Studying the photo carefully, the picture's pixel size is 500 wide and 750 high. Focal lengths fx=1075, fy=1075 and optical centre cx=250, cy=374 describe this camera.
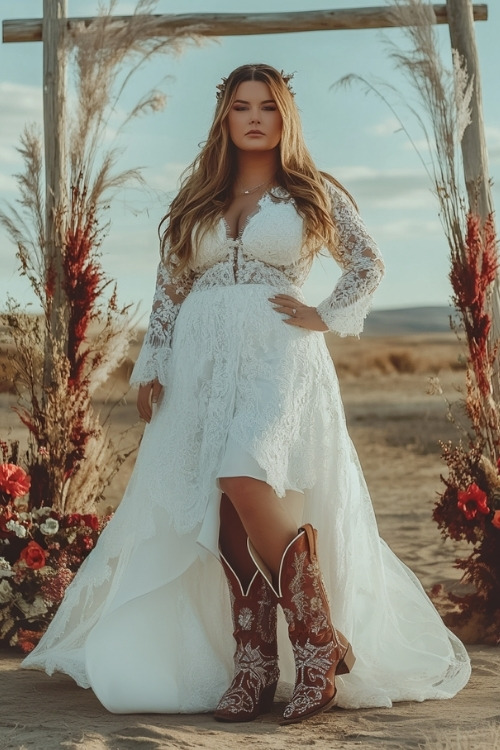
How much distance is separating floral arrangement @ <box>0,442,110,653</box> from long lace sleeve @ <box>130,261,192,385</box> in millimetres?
1238

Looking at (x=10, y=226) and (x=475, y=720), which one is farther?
(x=10, y=226)

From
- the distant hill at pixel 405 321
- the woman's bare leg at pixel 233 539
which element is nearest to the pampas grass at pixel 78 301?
the woman's bare leg at pixel 233 539

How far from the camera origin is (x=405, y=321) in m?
16.8

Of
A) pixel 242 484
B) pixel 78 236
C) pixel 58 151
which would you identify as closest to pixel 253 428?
pixel 242 484

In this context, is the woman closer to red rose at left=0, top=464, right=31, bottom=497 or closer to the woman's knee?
the woman's knee

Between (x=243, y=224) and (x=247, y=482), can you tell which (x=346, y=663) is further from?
(x=243, y=224)

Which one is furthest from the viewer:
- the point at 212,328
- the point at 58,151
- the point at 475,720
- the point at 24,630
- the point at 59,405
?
the point at 58,151

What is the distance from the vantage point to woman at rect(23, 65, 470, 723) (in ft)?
9.86

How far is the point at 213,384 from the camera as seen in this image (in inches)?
124

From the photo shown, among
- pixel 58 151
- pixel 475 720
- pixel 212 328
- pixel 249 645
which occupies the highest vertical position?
pixel 58 151

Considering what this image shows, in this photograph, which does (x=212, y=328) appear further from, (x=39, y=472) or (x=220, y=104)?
(x=39, y=472)

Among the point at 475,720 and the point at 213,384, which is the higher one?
the point at 213,384

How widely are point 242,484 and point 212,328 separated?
1.66 ft

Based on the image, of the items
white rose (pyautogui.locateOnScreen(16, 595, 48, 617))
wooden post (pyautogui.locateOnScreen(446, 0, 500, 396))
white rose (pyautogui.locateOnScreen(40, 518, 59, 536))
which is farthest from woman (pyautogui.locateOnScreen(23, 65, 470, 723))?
wooden post (pyautogui.locateOnScreen(446, 0, 500, 396))
